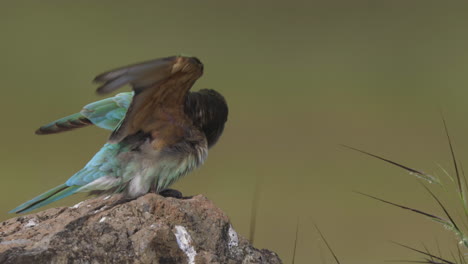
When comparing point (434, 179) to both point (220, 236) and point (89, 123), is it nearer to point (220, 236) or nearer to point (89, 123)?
point (220, 236)

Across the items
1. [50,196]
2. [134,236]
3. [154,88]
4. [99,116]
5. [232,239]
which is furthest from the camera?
[99,116]

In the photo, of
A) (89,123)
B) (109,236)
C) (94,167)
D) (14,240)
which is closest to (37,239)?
(14,240)

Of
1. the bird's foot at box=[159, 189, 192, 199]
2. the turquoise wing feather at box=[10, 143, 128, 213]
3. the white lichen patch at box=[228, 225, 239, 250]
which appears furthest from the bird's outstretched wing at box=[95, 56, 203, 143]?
the white lichen patch at box=[228, 225, 239, 250]

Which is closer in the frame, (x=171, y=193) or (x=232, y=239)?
(x=232, y=239)

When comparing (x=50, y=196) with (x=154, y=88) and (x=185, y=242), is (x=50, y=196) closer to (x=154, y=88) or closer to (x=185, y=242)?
(x=154, y=88)

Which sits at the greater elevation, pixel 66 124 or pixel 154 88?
pixel 154 88

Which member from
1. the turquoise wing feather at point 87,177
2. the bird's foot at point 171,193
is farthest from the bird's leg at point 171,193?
the turquoise wing feather at point 87,177

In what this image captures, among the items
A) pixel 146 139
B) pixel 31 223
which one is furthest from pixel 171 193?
pixel 31 223
